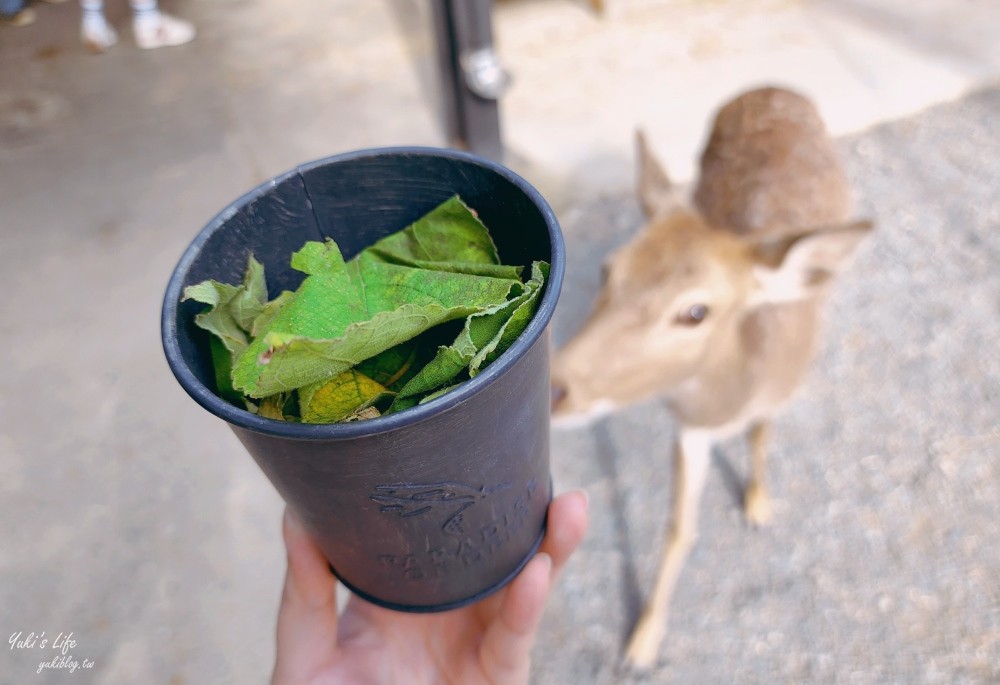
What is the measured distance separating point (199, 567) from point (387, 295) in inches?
59.3

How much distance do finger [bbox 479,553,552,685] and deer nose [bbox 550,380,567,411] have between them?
436 millimetres

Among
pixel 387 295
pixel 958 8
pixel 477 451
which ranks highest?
pixel 387 295

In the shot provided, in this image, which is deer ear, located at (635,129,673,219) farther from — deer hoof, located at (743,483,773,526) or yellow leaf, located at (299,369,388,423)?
yellow leaf, located at (299,369,388,423)

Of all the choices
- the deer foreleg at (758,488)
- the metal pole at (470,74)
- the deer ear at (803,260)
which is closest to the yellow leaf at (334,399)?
the deer ear at (803,260)

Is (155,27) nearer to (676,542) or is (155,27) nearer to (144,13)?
(144,13)

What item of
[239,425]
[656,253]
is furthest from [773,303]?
[239,425]

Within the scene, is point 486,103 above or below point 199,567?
above

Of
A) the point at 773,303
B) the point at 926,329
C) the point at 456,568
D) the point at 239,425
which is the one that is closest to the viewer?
the point at 239,425

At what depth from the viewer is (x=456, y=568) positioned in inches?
31.7

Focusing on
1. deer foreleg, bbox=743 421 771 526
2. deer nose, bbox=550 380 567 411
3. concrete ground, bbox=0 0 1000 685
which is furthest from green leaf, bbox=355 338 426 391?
deer foreleg, bbox=743 421 771 526

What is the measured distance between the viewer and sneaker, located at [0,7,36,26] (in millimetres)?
3307

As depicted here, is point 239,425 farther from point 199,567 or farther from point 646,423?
point 646,423

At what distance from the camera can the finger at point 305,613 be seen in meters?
0.95

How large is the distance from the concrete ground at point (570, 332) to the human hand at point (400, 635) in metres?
0.66
